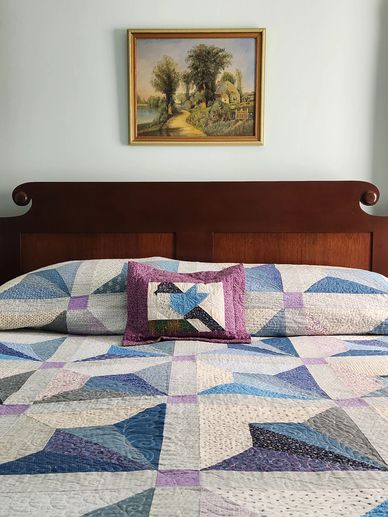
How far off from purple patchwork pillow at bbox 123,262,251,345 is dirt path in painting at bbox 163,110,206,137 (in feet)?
Answer: 2.77

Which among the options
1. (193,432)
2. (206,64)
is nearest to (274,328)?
(193,432)

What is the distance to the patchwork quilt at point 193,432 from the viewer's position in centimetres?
91

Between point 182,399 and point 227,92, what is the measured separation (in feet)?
5.38

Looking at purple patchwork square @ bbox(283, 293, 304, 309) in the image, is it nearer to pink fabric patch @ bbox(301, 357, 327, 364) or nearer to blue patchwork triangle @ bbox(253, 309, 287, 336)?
blue patchwork triangle @ bbox(253, 309, 287, 336)

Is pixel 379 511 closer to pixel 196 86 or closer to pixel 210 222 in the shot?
pixel 210 222

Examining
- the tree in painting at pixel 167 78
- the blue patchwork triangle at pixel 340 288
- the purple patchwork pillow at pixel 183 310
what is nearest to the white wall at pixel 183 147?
the tree in painting at pixel 167 78

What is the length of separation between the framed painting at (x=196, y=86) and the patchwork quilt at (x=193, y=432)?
3.80 ft

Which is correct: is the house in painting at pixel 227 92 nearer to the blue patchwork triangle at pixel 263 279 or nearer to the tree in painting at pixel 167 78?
the tree in painting at pixel 167 78

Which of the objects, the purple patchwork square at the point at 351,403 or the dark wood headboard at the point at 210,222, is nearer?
the purple patchwork square at the point at 351,403

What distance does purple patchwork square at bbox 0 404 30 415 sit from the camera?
1281mm

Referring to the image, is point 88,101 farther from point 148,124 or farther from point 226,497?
point 226,497

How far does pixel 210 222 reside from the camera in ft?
8.11

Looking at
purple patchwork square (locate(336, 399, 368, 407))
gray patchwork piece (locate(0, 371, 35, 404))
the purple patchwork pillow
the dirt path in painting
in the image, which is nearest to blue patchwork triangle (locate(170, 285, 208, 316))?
the purple patchwork pillow

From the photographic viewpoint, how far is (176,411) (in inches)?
50.1
